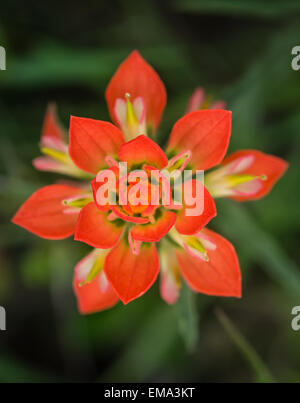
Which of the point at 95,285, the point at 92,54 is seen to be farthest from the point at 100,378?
the point at 92,54

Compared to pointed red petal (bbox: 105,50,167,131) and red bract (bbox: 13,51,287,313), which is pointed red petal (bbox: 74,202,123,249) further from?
pointed red petal (bbox: 105,50,167,131)

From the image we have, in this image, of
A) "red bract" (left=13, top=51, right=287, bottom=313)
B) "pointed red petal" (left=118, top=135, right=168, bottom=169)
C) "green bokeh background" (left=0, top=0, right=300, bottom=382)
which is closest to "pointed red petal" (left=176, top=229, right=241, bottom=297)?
"red bract" (left=13, top=51, right=287, bottom=313)

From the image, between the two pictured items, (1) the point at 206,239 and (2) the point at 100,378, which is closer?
(1) the point at 206,239

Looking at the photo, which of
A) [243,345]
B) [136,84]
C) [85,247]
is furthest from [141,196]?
[85,247]

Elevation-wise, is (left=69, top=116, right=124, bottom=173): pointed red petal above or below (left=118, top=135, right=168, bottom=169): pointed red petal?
above

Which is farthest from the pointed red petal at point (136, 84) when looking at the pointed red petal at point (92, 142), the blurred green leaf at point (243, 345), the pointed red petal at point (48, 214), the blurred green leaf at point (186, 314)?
the blurred green leaf at point (243, 345)

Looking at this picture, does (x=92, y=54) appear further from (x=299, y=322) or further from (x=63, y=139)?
(x=299, y=322)
